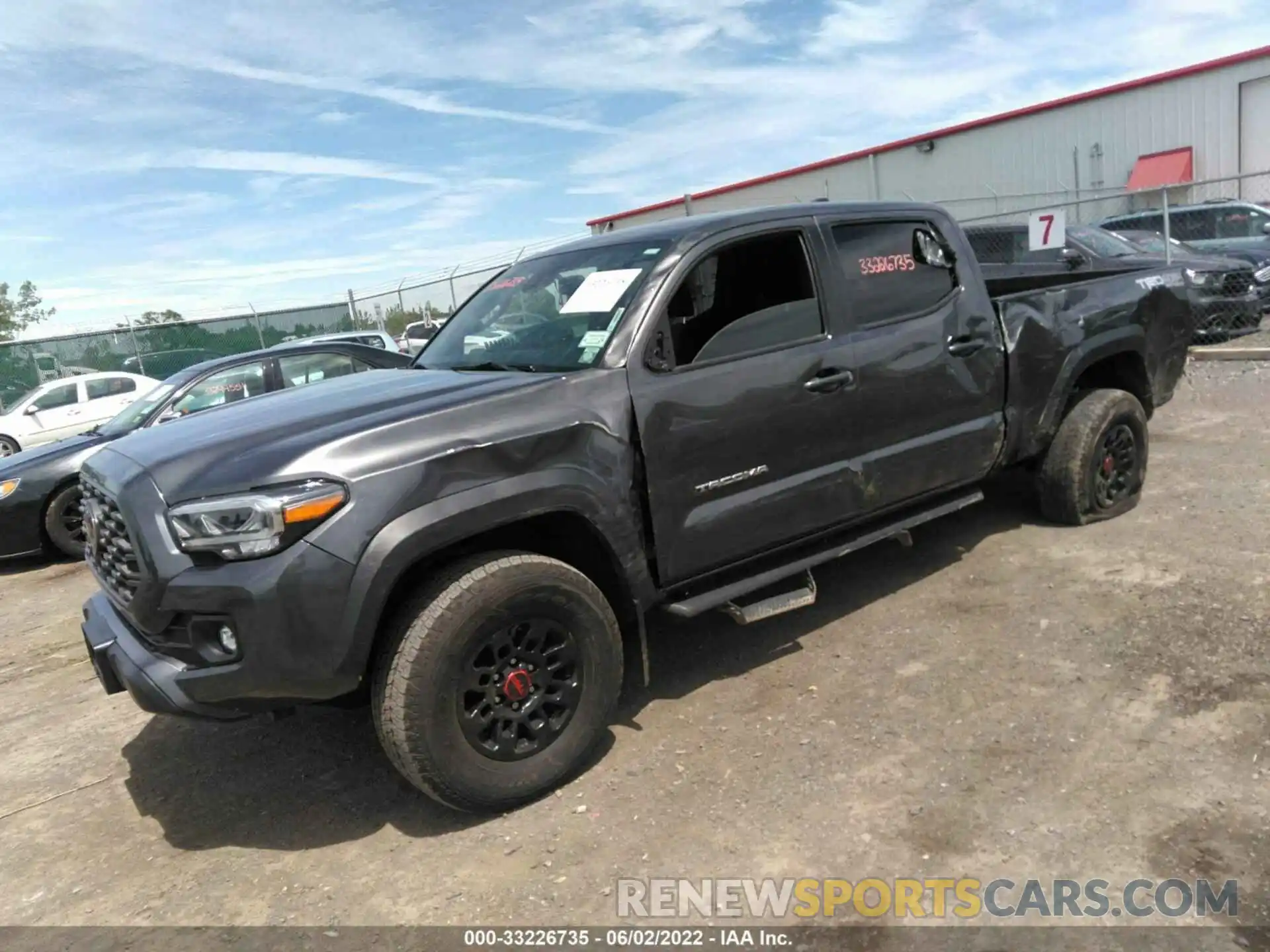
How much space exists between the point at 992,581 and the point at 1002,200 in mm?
24804

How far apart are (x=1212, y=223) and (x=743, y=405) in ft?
42.2

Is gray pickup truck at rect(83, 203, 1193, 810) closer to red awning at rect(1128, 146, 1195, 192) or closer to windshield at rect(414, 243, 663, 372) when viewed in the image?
windshield at rect(414, 243, 663, 372)

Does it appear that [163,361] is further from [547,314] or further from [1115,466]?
[1115,466]

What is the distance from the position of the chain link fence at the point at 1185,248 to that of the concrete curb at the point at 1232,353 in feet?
1.85

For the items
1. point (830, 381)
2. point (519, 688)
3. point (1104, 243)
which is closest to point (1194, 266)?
point (1104, 243)

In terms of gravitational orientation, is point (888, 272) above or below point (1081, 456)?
above

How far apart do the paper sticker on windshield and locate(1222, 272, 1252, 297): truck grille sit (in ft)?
33.2

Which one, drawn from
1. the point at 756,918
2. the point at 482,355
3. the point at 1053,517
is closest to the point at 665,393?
the point at 482,355

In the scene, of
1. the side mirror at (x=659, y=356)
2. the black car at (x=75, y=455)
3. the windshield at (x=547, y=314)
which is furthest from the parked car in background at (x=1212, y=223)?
the side mirror at (x=659, y=356)

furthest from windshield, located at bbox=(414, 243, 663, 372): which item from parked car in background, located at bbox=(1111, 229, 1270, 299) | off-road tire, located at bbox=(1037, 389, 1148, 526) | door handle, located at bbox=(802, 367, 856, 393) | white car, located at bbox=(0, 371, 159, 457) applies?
white car, located at bbox=(0, 371, 159, 457)

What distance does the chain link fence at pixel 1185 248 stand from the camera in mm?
10625

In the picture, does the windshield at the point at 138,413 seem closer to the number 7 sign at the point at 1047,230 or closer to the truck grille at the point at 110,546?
the truck grille at the point at 110,546

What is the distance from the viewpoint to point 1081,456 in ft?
16.2

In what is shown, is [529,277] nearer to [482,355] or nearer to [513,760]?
[482,355]
